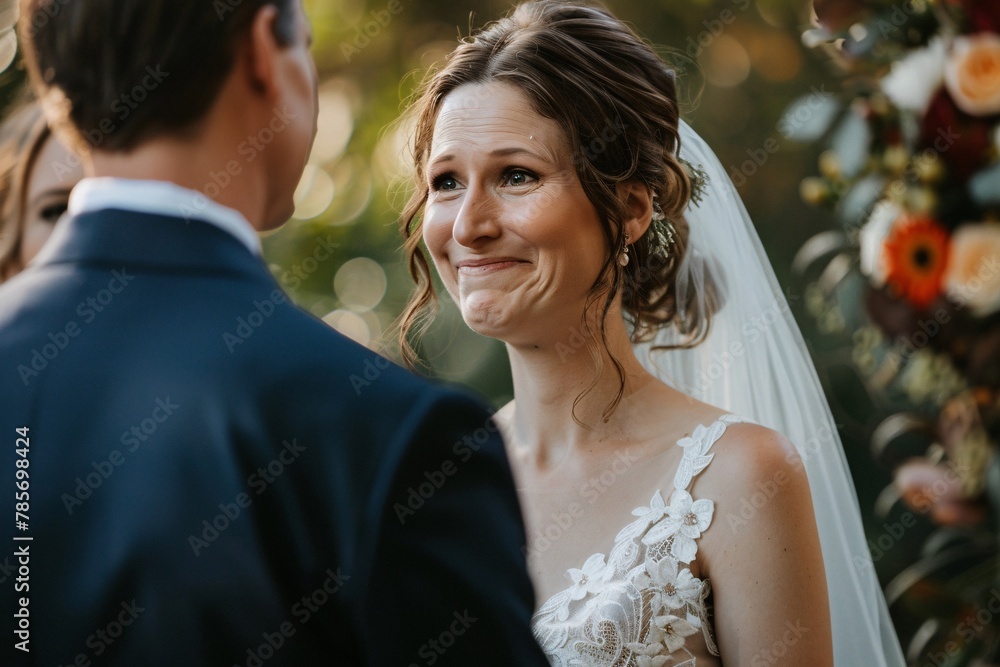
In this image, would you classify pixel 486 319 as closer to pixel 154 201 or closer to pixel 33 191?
pixel 33 191

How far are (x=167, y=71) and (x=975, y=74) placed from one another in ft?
7.07

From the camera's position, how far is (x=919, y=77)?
9.10ft

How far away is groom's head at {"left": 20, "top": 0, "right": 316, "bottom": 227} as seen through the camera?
1265mm

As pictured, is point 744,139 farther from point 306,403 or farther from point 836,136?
point 306,403

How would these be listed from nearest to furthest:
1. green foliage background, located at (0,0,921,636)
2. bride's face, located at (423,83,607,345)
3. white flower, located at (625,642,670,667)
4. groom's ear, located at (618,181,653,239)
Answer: white flower, located at (625,642,670,667) < bride's face, located at (423,83,607,345) < groom's ear, located at (618,181,653,239) < green foliage background, located at (0,0,921,636)

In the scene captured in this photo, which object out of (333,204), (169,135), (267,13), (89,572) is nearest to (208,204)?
(169,135)

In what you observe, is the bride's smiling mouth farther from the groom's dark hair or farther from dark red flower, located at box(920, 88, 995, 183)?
the groom's dark hair

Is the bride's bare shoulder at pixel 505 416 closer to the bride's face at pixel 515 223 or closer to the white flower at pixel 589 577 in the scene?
the bride's face at pixel 515 223

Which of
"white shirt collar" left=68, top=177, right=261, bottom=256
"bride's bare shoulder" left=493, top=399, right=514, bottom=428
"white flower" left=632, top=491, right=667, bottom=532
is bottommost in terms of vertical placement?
"bride's bare shoulder" left=493, top=399, right=514, bottom=428

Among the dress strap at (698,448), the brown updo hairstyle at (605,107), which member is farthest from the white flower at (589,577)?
the brown updo hairstyle at (605,107)

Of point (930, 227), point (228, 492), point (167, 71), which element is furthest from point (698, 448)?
point (167, 71)

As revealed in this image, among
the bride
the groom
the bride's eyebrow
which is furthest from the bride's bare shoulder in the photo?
the groom

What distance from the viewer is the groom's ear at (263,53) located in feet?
4.28

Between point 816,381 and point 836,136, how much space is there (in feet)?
2.21
